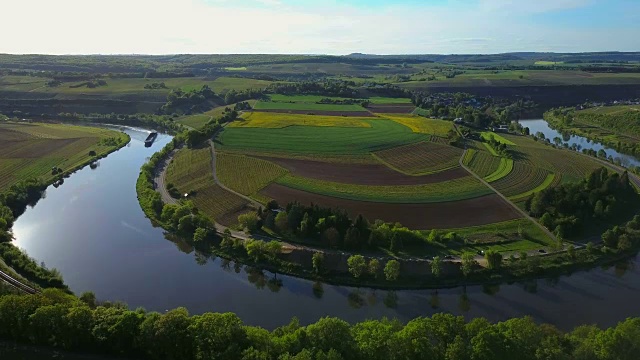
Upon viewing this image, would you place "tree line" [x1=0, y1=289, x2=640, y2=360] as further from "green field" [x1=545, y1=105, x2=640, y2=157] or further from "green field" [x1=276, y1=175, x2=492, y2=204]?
"green field" [x1=545, y1=105, x2=640, y2=157]

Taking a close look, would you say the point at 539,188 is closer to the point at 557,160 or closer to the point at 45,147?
the point at 557,160

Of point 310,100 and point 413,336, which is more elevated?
point 310,100

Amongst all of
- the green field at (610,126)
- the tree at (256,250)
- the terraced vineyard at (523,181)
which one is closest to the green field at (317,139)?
the terraced vineyard at (523,181)

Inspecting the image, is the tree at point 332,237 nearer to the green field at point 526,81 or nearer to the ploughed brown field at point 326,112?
the ploughed brown field at point 326,112

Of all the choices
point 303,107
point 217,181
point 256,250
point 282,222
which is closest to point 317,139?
point 217,181

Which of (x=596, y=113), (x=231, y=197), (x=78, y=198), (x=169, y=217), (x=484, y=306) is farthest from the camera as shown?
(x=596, y=113)

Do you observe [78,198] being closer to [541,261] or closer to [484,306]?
[484,306]

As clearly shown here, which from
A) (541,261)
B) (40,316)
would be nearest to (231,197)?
(40,316)
